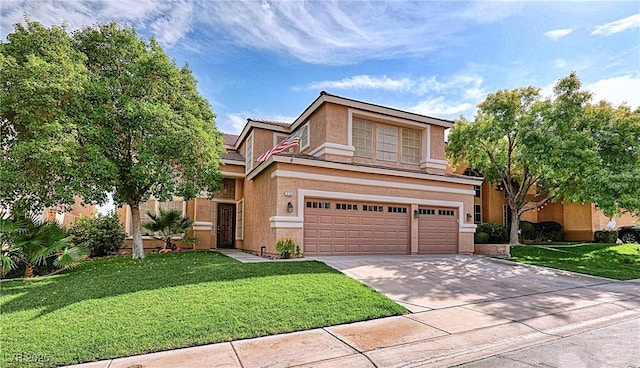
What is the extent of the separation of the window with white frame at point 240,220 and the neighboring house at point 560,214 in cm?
1358

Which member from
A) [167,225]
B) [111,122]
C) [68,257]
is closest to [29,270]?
[68,257]

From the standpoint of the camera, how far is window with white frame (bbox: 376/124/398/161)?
1619 cm

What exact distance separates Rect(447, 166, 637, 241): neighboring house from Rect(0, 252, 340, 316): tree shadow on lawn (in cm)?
1759

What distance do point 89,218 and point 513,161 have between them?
835 inches

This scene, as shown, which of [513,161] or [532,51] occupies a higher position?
[532,51]

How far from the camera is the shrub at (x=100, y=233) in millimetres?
16000

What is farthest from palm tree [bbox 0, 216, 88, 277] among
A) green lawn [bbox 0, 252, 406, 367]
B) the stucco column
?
the stucco column

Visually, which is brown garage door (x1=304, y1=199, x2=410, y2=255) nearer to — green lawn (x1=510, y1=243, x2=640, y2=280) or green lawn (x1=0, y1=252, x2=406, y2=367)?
green lawn (x1=0, y1=252, x2=406, y2=367)

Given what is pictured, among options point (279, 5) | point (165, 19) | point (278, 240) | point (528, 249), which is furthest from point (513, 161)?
point (165, 19)

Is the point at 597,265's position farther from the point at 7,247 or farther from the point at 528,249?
the point at 7,247

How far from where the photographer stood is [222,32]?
11102 millimetres

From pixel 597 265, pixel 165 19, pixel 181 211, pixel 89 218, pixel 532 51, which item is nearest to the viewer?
pixel 165 19

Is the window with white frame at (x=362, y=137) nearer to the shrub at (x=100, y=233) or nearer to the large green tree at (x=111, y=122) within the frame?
the large green tree at (x=111, y=122)

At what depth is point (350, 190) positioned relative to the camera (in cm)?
1391
